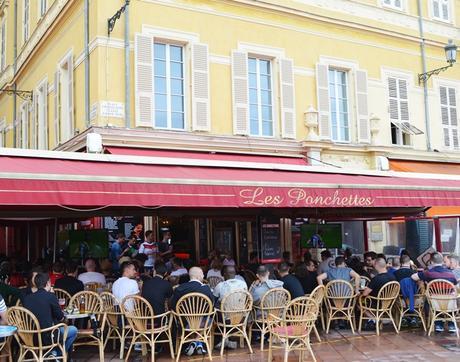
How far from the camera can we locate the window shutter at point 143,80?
1088 cm

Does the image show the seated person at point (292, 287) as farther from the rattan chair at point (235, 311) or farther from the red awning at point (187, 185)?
the red awning at point (187, 185)

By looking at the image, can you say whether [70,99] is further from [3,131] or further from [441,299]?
[441,299]

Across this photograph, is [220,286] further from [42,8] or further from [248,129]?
[42,8]

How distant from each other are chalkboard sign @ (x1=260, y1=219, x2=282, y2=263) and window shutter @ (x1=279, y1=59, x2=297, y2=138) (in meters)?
2.04

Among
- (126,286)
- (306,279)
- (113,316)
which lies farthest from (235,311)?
(306,279)

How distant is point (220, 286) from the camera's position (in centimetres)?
735

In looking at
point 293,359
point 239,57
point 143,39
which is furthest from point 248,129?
point 293,359

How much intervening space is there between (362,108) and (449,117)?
347 centimetres

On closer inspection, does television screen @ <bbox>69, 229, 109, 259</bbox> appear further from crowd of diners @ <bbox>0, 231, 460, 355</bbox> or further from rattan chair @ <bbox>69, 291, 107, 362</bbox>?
rattan chair @ <bbox>69, 291, 107, 362</bbox>

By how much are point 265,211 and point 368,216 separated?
2549 millimetres

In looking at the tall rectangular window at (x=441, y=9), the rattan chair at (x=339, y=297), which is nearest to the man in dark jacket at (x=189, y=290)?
the rattan chair at (x=339, y=297)

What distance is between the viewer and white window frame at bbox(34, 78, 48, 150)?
13930mm

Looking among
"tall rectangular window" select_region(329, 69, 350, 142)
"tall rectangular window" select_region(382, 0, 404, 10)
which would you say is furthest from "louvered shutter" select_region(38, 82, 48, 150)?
"tall rectangular window" select_region(382, 0, 404, 10)

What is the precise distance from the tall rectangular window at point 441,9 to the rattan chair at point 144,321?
13051 millimetres
